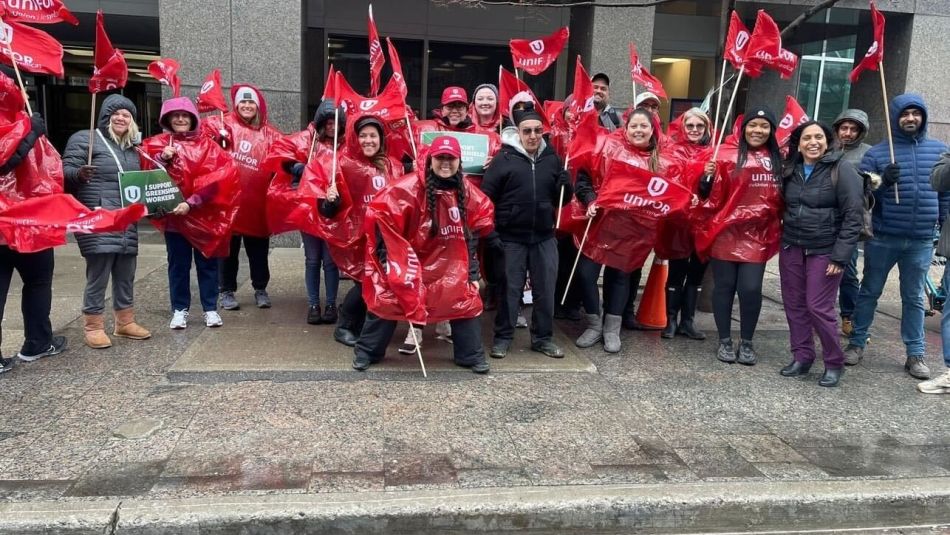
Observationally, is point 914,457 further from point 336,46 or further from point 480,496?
point 336,46

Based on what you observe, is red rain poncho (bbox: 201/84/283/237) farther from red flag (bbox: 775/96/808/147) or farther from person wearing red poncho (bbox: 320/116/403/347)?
red flag (bbox: 775/96/808/147)

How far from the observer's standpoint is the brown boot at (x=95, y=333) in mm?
5309

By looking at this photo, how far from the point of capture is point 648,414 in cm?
441

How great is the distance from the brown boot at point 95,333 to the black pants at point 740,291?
4.67m

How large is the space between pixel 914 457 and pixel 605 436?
5.62 feet

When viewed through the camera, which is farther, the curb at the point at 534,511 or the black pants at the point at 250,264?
the black pants at the point at 250,264

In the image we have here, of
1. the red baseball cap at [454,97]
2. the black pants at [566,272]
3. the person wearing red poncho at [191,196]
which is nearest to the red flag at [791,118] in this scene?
the black pants at [566,272]

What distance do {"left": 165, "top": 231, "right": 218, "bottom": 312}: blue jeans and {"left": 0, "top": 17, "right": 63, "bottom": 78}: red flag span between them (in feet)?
4.90

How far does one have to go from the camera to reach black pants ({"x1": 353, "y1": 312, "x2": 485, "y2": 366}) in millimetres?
5023

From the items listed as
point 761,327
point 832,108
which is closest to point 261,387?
point 761,327

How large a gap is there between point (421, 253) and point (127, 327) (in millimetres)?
2486

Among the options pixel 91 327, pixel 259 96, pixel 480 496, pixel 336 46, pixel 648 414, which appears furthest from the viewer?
pixel 336 46

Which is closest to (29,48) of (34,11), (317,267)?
(34,11)

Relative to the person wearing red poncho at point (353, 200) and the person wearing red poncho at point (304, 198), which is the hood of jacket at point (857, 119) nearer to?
the person wearing red poncho at point (353, 200)
